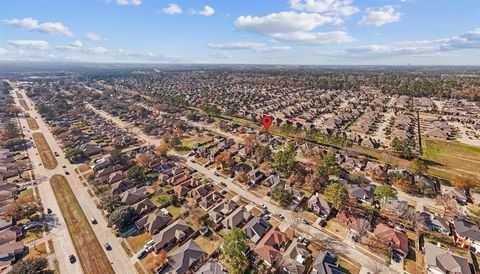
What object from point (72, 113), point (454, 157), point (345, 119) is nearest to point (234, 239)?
point (454, 157)

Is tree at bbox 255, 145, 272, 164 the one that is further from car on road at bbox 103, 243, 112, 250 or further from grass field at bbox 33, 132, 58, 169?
grass field at bbox 33, 132, 58, 169

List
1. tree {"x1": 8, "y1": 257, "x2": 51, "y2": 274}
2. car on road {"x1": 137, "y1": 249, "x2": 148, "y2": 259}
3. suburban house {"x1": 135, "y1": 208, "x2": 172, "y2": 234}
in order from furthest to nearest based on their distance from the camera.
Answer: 1. suburban house {"x1": 135, "y1": 208, "x2": 172, "y2": 234}
2. car on road {"x1": 137, "y1": 249, "x2": 148, "y2": 259}
3. tree {"x1": 8, "y1": 257, "x2": 51, "y2": 274}

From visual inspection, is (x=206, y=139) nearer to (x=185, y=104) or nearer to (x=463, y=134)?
(x=185, y=104)

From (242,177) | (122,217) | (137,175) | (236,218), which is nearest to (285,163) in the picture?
(242,177)

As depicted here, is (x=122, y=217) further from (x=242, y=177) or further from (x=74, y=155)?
(x=74, y=155)

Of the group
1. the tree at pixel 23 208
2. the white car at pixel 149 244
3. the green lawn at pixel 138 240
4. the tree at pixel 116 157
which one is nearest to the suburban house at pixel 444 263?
the white car at pixel 149 244

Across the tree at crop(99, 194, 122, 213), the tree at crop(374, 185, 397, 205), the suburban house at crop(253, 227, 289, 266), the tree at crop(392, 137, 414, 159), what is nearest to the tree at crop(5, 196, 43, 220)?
the tree at crop(99, 194, 122, 213)

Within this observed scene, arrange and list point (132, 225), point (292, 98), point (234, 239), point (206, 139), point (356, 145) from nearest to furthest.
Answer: point (234, 239) → point (132, 225) → point (356, 145) → point (206, 139) → point (292, 98)
